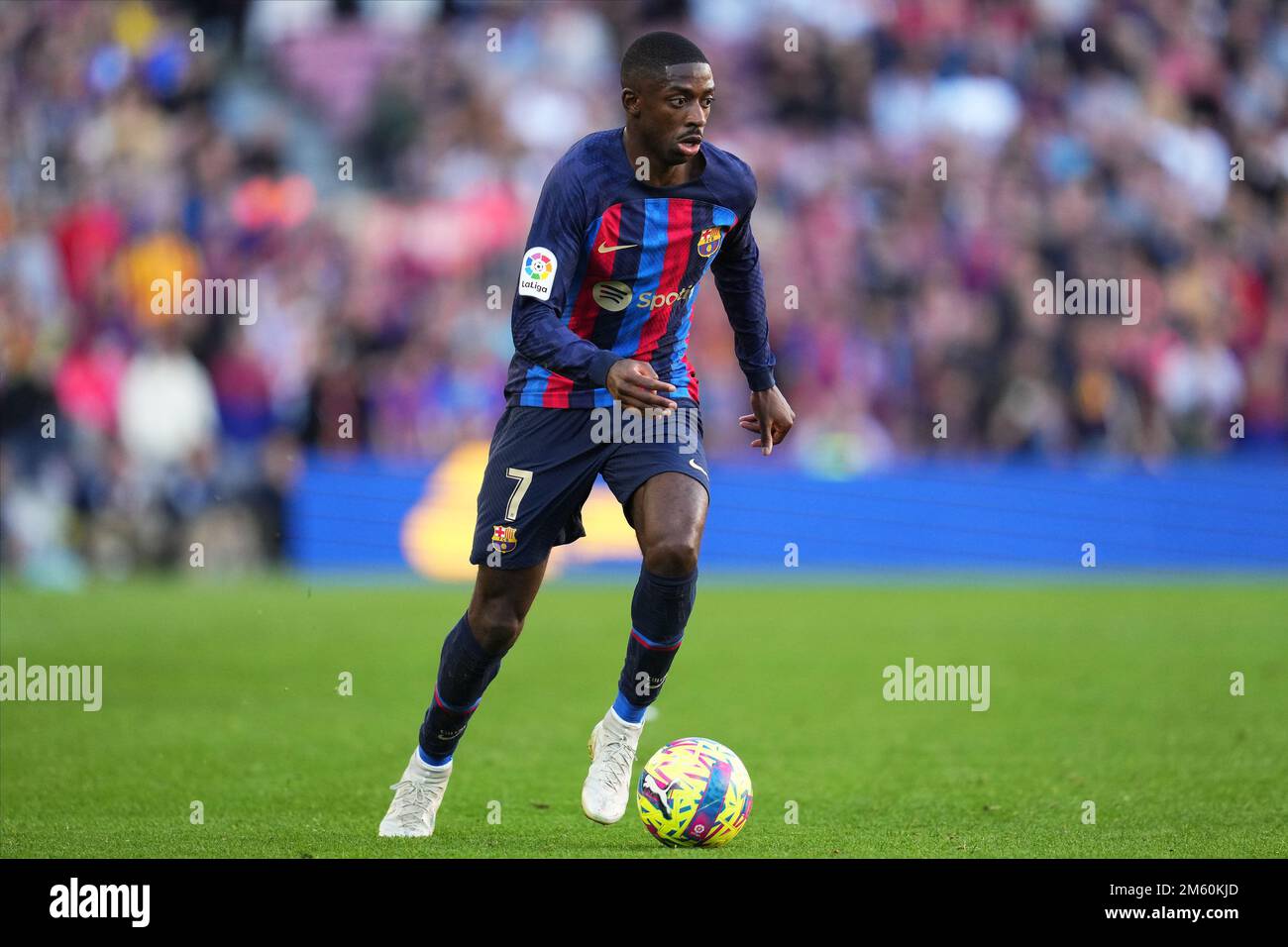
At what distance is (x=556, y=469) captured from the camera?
6719 millimetres

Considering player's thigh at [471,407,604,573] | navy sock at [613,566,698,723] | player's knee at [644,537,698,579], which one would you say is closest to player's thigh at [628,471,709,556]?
player's knee at [644,537,698,579]

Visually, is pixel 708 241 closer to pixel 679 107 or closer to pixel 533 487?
pixel 679 107

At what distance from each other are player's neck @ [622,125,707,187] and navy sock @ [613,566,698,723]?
1.41 meters

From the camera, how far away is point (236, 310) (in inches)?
733

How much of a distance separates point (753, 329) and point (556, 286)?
42.4 inches

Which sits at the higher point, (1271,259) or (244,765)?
(1271,259)

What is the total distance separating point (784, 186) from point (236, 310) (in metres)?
6.35

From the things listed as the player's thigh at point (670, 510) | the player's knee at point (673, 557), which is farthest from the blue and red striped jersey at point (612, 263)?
the player's knee at point (673, 557)

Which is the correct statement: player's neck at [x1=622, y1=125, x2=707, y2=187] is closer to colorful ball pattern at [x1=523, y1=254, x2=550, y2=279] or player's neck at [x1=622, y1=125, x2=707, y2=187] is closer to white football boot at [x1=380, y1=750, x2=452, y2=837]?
colorful ball pattern at [x1=523, y1=254, x2=550, y2=279]

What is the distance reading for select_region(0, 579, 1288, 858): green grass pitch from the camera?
6.77m

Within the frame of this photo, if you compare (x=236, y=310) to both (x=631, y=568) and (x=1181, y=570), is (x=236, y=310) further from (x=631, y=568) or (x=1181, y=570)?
(x=1181, y=570)

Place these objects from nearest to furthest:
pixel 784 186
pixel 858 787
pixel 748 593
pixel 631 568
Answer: pixel 858 787 < pixel 748 593 < pixel 631 568 < pixel 784 186

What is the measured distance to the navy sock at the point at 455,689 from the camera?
6.82 meters

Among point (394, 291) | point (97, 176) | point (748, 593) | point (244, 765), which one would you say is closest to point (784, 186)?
point (394, 291)
